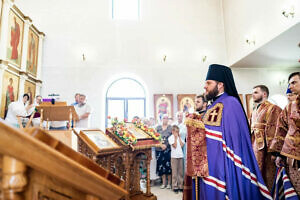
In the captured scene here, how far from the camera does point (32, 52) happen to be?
779 centimetres

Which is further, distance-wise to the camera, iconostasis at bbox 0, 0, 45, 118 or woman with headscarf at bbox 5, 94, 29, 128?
iconostasis at bbox 0, 0, 45, 118

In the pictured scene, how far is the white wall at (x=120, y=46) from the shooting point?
8.41m

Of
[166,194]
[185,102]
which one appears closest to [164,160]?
[166,194]

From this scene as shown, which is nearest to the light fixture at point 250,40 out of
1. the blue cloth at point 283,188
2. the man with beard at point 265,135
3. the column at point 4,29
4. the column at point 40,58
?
the man with beard at point 265,135

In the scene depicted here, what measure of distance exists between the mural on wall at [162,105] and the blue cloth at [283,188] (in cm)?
570

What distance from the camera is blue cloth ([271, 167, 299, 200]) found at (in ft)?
8.92

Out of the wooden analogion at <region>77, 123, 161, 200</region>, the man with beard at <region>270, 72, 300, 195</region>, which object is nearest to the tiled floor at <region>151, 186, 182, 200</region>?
the wooden analogion at <region>77, 123, 161, 200</region>

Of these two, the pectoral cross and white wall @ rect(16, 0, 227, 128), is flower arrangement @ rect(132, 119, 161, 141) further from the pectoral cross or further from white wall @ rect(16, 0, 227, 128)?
white wall @ rect(16, 0, 227, 128)

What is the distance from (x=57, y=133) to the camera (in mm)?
4090

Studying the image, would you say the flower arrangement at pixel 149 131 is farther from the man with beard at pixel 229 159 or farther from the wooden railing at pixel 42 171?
the wooden railing at pixel 42 171

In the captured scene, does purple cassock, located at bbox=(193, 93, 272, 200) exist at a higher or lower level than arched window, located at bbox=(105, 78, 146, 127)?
lower

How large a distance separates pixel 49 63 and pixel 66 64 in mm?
624

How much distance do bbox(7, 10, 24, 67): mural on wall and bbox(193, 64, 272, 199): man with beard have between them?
6.34 m

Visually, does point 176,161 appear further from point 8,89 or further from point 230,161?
point 8,89
